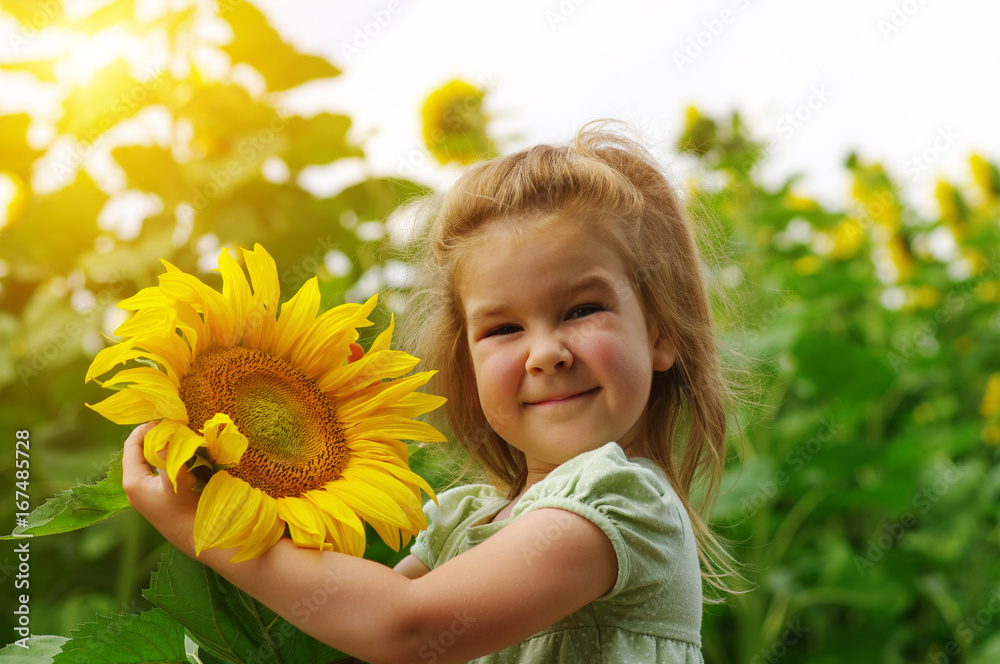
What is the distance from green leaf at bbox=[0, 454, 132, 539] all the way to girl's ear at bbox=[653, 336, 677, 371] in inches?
20.1

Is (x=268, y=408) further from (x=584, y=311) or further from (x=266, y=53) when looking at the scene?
(x=266, y=53)

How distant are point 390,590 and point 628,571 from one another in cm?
19

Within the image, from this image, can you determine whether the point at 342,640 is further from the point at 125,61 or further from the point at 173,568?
the point at 125,61

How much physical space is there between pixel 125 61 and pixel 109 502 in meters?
1.14

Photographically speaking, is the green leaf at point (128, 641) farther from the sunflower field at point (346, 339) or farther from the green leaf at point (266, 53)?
the green leaf at point (266, 53)

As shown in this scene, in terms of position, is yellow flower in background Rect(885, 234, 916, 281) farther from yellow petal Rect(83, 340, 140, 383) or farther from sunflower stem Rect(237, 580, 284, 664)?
yellow petal Rect(83, 340, 140, 383)

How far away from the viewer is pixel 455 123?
68.4 inches

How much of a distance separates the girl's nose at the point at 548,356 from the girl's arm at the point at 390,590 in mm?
168

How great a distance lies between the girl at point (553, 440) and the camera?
63 cm

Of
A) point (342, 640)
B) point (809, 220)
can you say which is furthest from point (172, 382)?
point (809, 220)

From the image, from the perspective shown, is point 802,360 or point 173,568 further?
point 802,360

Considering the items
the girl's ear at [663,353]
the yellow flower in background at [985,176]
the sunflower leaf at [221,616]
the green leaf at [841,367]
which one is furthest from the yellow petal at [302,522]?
the yellow flower in background at [985,176]

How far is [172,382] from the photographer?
0.62m

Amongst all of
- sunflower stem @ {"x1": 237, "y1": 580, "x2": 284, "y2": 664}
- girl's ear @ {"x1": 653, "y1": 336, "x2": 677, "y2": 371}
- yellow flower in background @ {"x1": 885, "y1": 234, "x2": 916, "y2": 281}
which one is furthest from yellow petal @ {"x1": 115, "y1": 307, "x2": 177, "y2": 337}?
yellow flower in background @ {"x1": 885, "y1": 234, "x2": 916, "y2": 281}
